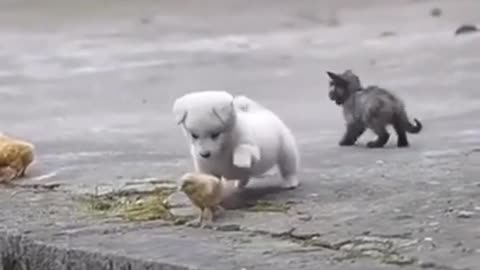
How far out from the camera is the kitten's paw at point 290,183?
3.11 metres

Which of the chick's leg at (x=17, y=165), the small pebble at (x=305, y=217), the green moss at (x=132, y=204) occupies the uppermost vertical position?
the chick's leg at (x=17, y=165)

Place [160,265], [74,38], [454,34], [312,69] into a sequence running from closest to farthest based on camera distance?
[160,265], [312,69], [454,34], [74,38]

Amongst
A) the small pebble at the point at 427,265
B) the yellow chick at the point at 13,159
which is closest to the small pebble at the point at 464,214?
the small pebble at the point at 427,265

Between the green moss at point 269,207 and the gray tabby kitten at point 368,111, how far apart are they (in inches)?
37.0

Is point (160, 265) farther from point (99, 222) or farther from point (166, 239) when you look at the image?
point (99, 222)

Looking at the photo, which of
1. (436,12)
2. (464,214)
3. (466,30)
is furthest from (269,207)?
(436,12)

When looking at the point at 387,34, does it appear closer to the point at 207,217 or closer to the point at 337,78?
the point at 337,78

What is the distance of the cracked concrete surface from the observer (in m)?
2.48

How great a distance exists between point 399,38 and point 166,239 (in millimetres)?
6463

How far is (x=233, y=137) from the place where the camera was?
289 centimetres

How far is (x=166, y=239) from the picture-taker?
256 cm

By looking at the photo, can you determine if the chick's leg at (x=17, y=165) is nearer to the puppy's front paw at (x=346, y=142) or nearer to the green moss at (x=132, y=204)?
the green moss at (x=132, y=204)

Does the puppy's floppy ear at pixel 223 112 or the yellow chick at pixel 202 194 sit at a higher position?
the puppy's floppy ear at pixel 223 112

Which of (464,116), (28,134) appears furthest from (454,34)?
(28,134)
